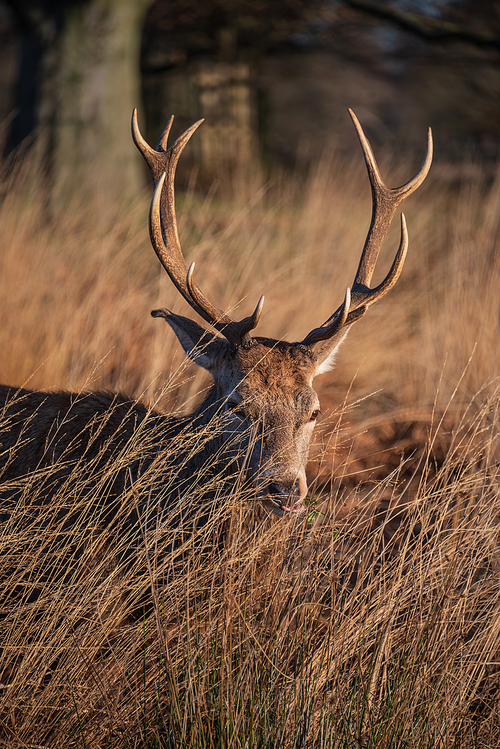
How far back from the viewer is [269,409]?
2.93 m

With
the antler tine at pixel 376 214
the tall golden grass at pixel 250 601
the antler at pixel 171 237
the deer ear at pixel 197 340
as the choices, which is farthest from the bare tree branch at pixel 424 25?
the deer ear at pixel 197 340

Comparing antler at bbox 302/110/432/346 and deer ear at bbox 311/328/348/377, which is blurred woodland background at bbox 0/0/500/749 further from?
antler at bbox 302/110/432/346

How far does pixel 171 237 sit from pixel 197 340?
578mm

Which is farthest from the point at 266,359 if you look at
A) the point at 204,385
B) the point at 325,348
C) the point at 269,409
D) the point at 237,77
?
the point at 237,77

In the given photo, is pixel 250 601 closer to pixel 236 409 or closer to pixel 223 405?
pixel 236 409

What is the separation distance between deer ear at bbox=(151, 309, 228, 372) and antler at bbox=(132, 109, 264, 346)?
0.26 feet

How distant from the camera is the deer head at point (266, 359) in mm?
→ 2768

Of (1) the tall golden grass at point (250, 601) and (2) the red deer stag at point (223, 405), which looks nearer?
(1) the tall golden grass at point (250, 601)

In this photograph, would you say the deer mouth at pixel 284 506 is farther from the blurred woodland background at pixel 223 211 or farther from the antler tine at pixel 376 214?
the antler tine at pixel 376 214

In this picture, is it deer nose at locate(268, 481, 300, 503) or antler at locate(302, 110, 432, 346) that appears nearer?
deer nose at locate(268, 481, 300, 503)

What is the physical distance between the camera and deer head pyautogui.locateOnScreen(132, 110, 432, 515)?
2.77 m

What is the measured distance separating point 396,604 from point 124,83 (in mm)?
8009

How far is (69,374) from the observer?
182 inches

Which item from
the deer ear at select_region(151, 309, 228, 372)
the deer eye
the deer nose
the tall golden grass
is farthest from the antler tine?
the deer nose
